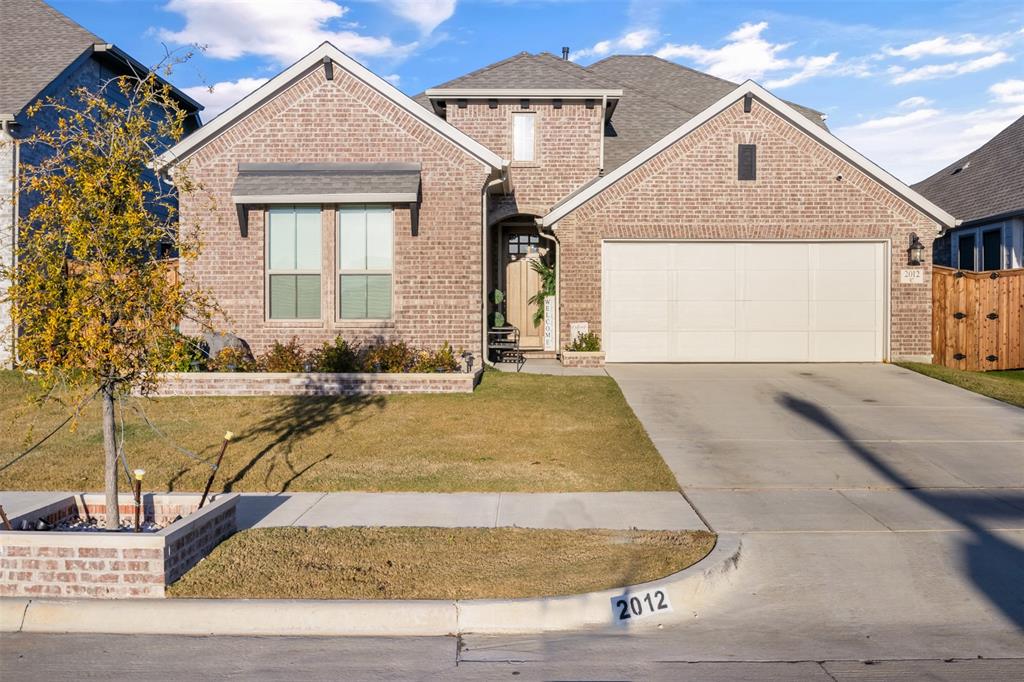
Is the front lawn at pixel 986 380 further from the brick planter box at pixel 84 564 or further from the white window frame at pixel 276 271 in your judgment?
the brick planter box at pixel 84 564

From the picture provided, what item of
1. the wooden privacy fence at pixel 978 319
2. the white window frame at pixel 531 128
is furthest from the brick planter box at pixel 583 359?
the wooden privacy fence at pixel 978 319

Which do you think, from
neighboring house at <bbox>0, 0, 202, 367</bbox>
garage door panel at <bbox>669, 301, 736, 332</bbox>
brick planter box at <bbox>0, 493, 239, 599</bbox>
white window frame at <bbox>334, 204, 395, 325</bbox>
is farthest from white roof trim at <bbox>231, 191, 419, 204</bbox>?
brick planter box at <bbox>0, 493, 239, 599</bbox>

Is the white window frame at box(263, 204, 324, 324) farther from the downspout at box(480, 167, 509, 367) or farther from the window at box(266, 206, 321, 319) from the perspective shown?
the downspout at box(480, 167, 509, 367)

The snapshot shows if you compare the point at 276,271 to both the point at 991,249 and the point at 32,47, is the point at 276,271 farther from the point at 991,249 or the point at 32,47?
the point at 991,249

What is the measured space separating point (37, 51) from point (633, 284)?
13.4m

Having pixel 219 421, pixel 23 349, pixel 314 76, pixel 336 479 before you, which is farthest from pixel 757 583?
pixel 314 76

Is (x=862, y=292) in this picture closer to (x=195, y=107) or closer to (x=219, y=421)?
(x=219, y=421)

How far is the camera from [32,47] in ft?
62.1

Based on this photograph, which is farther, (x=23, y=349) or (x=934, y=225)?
(x=934, y=225)

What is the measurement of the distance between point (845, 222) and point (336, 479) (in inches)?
487

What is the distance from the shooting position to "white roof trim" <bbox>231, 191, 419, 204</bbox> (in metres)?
15.0

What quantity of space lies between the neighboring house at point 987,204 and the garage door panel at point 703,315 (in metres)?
7.84

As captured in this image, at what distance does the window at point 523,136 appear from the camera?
1980cm

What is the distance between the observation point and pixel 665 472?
9.80 meters
